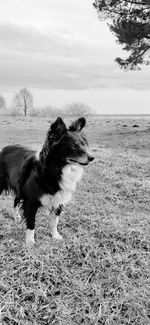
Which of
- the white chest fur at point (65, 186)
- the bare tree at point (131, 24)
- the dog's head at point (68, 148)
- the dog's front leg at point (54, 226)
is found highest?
the bare tree at point (131, 24)

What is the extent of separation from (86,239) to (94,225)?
701mm

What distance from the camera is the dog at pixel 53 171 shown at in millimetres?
4188

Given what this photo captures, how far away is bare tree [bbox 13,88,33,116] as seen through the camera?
63156mm

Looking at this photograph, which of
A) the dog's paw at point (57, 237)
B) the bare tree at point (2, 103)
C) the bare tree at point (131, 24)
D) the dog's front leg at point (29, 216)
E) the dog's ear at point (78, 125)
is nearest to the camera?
the dog's ear at point (78, 125)

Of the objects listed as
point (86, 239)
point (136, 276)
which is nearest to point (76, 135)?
point (86, 239)

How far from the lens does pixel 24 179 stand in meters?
4.75

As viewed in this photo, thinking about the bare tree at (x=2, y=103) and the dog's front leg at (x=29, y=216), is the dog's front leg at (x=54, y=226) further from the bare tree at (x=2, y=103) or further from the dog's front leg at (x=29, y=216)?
the bare tree at (x=2, y=103)

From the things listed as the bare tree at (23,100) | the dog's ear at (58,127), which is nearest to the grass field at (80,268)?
the dog's ear at (58,127)

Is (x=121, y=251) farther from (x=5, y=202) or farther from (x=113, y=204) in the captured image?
(x=5, y=202)

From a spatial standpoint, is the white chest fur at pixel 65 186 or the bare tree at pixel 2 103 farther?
the bare tree at pixel 2 103

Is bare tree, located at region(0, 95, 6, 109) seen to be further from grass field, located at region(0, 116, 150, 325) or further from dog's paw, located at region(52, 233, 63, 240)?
dog's paw, located at region(52, 233, 63, 240)

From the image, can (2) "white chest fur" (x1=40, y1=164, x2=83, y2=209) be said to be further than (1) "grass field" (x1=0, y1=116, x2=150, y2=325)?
Yes

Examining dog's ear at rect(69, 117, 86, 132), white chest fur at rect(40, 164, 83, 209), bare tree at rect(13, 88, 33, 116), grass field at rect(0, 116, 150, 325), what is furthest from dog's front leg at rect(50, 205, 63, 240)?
bare tree at rect(13, 88, 33, 116)

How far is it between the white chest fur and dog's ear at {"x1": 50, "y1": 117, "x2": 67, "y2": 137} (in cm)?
56
